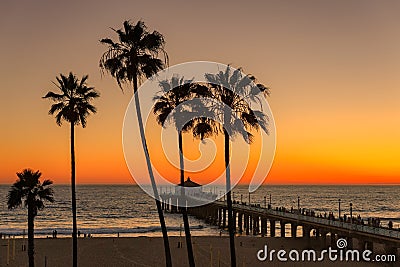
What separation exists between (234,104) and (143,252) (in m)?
22.2

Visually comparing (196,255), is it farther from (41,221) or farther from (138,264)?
(41,221)

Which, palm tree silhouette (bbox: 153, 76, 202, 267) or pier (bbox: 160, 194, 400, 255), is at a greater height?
palm tree silhouette (bbox: 153, 76, 202, 267)

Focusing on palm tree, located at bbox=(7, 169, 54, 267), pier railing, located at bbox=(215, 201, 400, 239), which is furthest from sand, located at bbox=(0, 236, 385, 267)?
palm tree, located at bbox=(7, 169, 54, 267)

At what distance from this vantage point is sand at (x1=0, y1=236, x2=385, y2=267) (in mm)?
38125

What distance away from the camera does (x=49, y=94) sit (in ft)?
94.8

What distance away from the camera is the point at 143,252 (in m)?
43.8

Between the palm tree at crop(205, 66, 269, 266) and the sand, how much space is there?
1320 centimetres

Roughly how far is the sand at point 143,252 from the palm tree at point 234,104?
13.2m

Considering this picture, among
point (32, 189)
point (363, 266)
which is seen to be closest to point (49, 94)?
point (32, 189)

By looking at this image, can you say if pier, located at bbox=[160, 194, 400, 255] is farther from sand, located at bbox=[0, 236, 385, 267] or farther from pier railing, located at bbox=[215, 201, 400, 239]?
sand, located at bbox=[0, 236, 385, 267]

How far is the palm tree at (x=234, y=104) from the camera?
82.4 ft

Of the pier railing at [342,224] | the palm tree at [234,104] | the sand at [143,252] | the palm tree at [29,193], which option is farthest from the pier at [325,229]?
the palm tree at [29,193]

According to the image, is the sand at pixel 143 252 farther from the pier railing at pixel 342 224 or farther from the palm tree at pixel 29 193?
the palm tree at pixel 29 193

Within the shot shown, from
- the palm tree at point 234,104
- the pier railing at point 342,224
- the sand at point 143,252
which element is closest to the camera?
the palm tree at point 234,104
